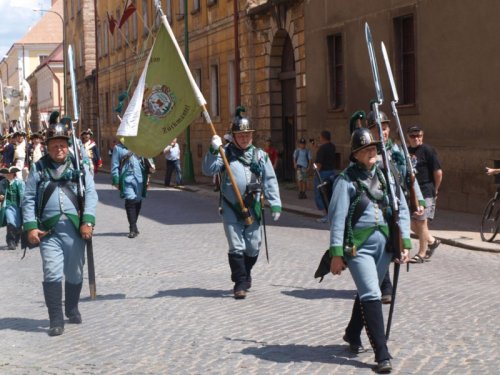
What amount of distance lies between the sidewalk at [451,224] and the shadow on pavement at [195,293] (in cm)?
506

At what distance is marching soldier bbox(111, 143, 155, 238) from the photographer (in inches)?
677

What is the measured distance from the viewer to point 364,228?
732 cm

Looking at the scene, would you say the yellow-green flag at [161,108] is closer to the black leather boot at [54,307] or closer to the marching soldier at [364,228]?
the black leather boot at [54,307]

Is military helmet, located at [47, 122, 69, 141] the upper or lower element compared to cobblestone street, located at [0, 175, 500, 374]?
upper

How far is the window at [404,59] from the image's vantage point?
2292 cm

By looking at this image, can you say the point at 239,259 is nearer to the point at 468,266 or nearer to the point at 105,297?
the point at 105,297

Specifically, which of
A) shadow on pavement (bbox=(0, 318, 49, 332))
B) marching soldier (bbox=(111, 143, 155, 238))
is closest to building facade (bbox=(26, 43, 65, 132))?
marching soldier (bbox=(111, 143, 155, 238))

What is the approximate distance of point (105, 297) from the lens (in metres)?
10.9

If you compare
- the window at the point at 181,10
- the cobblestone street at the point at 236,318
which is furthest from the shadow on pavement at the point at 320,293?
the window at the point at 181,10

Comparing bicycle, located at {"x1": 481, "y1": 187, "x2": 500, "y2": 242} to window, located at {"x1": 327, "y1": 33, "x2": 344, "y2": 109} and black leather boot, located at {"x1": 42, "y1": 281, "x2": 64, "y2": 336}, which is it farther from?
window, located at {"x1": 327, "y1": 33, "x2": 344, "y2": 109}

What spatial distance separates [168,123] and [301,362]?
459 cm

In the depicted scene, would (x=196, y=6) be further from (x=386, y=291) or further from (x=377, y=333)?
(x=377, y=333)

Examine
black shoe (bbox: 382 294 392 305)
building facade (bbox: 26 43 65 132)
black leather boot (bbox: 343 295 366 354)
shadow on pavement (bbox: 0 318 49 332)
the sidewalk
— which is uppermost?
building facade (bbox: 26 43 65 132)

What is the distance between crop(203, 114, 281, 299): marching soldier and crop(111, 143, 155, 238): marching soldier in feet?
21.2
